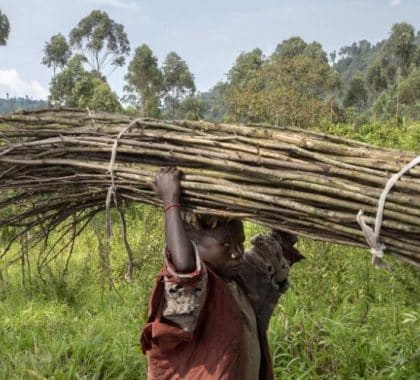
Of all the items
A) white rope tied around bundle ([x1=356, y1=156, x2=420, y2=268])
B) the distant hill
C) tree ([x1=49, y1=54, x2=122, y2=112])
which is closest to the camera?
white rope tied around bundle ([x1=356, y1=156, x2=420, y2=268])

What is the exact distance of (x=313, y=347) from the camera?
10.8 feet

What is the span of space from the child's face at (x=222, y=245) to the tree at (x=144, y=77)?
87.1 feet

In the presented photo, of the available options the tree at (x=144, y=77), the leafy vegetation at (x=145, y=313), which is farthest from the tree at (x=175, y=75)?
the leafy vegetation at (x=145, y=313)

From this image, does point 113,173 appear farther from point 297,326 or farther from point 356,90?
point 356,90

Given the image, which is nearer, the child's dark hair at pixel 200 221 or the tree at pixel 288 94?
the child's dark hair at pixel 200 221

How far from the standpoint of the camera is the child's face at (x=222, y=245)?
157 cm

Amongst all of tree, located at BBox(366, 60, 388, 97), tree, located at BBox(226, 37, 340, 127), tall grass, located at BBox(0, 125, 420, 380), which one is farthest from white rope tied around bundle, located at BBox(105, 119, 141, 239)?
tree, located at BBox(366, 60, 388, 97)

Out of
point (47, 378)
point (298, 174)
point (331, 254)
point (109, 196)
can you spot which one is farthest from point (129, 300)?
point (298, 174)

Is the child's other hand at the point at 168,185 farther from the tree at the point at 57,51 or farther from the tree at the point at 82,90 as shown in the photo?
the tree at the point at 57,51

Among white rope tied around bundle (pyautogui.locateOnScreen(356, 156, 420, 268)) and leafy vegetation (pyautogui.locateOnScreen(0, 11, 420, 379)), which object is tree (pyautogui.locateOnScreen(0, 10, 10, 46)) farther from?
white rope tied around bundle (pyautogui.locateOnScreen(356, 156, 420, 268))

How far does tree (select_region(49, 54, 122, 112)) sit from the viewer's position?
21952mm

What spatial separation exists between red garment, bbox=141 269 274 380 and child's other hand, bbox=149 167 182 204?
277 millimetres

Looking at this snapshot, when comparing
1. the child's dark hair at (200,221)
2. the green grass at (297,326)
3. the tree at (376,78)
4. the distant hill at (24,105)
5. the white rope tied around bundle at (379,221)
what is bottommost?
the green grass at (297,326)

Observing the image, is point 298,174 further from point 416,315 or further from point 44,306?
point 44,306
